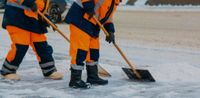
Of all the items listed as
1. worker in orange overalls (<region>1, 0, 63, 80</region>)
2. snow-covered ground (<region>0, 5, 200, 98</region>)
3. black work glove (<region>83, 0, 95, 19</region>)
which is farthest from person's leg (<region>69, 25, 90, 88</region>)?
worker in orange overalls (<region>1, 0, 63, 80</region>)

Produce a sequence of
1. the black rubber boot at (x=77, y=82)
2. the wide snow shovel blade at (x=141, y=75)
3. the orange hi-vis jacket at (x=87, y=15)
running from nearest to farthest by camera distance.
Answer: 1. the black rubber boot at (x=77, y=82)
2. the orange hi-vis jacket at (x=87, y=15)
3. the wide snow shovel blade at (x=141, y=75)

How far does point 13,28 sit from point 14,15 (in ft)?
0.55

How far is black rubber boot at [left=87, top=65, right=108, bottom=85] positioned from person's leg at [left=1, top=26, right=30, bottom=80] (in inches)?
35.0

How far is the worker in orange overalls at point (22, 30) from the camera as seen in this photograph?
307 inches

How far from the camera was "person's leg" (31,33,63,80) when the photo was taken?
8.01 m

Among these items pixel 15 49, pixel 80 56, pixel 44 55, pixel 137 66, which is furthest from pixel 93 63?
pixel 137 66

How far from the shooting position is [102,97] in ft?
21.8

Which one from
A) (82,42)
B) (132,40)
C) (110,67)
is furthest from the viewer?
(132,40)

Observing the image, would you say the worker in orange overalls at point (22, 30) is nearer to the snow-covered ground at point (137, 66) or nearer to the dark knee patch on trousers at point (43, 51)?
the dark knee patch on trousers at point (43, 51)

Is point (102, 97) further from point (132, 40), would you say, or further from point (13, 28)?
point (132, 40)

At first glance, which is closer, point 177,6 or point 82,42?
point 82,42

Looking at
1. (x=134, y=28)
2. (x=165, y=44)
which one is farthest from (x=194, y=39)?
(x=134, y=28)

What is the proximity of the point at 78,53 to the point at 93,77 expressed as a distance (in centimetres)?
48

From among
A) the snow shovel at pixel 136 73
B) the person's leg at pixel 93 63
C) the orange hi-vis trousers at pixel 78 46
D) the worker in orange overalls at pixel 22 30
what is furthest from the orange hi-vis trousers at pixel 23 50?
the snow shovel at pixel 136 73
